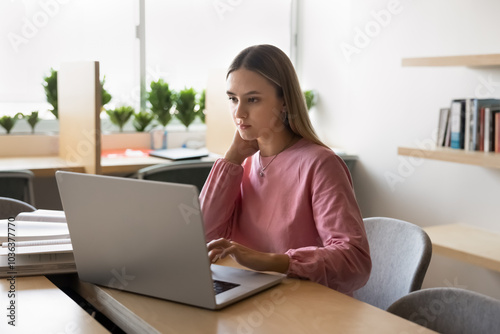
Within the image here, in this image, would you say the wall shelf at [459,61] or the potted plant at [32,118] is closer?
the wall shelf at [459,61]

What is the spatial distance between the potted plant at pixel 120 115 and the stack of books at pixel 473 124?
1747mm

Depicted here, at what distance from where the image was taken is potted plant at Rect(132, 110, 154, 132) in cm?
372

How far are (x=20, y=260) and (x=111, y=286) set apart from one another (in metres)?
0.26

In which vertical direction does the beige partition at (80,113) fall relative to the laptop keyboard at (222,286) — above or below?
above

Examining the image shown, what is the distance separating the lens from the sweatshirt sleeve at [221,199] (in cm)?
167

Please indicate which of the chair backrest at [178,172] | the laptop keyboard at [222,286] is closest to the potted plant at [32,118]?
the chair backrest at [178,172]

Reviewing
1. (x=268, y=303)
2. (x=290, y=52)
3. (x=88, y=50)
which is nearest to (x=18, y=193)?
(x=88, y=50)

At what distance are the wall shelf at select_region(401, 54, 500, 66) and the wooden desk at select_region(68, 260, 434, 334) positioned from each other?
67.8 inches

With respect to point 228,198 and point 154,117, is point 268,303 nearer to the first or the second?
point 228,198

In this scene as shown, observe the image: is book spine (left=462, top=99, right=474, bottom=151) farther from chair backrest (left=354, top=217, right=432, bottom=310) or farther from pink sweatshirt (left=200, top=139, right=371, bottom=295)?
pink sweatshirt (left=200, top=139, right=371, bottom=295)

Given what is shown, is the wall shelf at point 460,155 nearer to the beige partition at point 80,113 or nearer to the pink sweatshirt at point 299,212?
the pink sweatshirt at point 299,212

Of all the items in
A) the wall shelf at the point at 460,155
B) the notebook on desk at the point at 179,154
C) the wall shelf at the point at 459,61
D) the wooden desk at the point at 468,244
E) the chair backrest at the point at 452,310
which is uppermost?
the wall shelf at the point at 459,61

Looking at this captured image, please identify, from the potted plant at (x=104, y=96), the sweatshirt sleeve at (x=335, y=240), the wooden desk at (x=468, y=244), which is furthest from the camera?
the potted plant at (x=104, y=96)

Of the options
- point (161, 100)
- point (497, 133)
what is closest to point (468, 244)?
point (497, 133)
